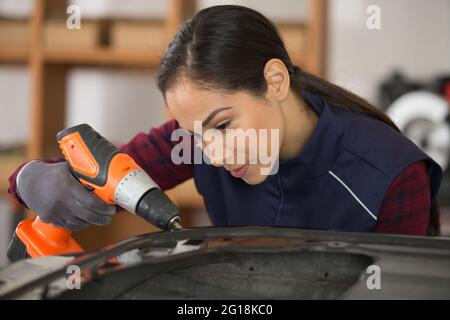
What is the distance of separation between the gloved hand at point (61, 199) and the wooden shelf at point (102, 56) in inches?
57.4

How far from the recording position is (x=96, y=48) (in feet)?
8.36

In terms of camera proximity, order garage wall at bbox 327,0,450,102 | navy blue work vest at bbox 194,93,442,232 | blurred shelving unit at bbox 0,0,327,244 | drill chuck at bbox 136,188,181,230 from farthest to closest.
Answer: garage wall at bbox 327,0,450,102 < blurred shelving unit at bbox 0,0,327,244 < navy blue work vest at bbox 194,93,442,232 < drill chuck at bbox 136,188,181,230

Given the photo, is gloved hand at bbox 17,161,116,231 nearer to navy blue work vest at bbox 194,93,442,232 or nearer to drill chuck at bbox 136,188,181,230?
drill chuck at bbox 136,188,181,230

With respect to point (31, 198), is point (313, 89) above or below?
above

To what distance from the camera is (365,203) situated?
1146 millimetres

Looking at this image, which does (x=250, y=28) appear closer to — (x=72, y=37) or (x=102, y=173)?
(x=102, y=173)

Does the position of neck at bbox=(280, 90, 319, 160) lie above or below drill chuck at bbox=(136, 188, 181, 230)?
above

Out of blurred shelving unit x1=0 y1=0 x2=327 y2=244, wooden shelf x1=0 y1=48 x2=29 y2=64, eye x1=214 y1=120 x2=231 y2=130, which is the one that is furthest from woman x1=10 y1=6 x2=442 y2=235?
wooden shelf x1=0 y1=48 x2=29 y2=64

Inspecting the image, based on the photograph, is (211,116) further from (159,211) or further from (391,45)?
(391,45)

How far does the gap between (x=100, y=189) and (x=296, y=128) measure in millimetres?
381

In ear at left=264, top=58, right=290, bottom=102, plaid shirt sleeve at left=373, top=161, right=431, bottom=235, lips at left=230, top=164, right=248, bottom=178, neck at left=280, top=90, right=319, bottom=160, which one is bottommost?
plaid shirt sleeve at left=373, top=161, right=431, bottom=235

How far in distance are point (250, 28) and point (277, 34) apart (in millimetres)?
74

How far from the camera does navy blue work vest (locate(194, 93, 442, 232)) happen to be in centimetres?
114
